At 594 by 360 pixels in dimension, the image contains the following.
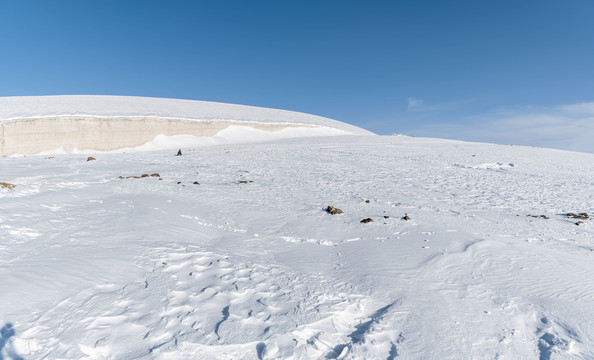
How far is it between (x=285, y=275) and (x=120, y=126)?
70.7ft

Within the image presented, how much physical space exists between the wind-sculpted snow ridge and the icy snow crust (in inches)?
581

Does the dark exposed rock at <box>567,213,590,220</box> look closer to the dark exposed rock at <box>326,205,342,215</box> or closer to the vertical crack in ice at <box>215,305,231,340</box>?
the dark exposed rock at <box>326,205,342,215</box>

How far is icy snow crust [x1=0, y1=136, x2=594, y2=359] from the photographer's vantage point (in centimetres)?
284

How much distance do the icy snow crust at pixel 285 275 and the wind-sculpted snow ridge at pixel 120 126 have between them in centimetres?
1474

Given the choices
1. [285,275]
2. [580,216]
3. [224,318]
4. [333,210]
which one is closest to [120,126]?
[333,210]

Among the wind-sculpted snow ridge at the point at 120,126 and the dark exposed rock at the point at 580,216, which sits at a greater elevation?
the wind-sculpted snow ridge at the point at 120,126

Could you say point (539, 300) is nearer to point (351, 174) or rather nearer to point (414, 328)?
point (414, 328)

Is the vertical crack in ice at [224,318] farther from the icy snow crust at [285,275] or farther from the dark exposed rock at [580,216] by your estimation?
the dark exposed rock at [580,216]

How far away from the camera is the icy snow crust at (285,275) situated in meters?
2.84

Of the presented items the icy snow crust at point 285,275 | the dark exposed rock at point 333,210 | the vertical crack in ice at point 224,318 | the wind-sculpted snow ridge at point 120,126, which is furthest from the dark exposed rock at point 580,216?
the wind-sculpted snow ridge at point 120,126

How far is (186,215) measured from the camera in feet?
20.7

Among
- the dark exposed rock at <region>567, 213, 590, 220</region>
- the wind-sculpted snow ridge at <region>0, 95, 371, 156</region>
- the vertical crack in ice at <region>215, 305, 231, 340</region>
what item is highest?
the wind-sculpted snow ridge at <region>0, 95, 371, 156</region>

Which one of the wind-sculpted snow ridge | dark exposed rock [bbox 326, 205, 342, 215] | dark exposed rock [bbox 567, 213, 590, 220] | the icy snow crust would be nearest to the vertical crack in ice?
the icy snow crust

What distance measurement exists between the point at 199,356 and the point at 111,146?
22405mm
